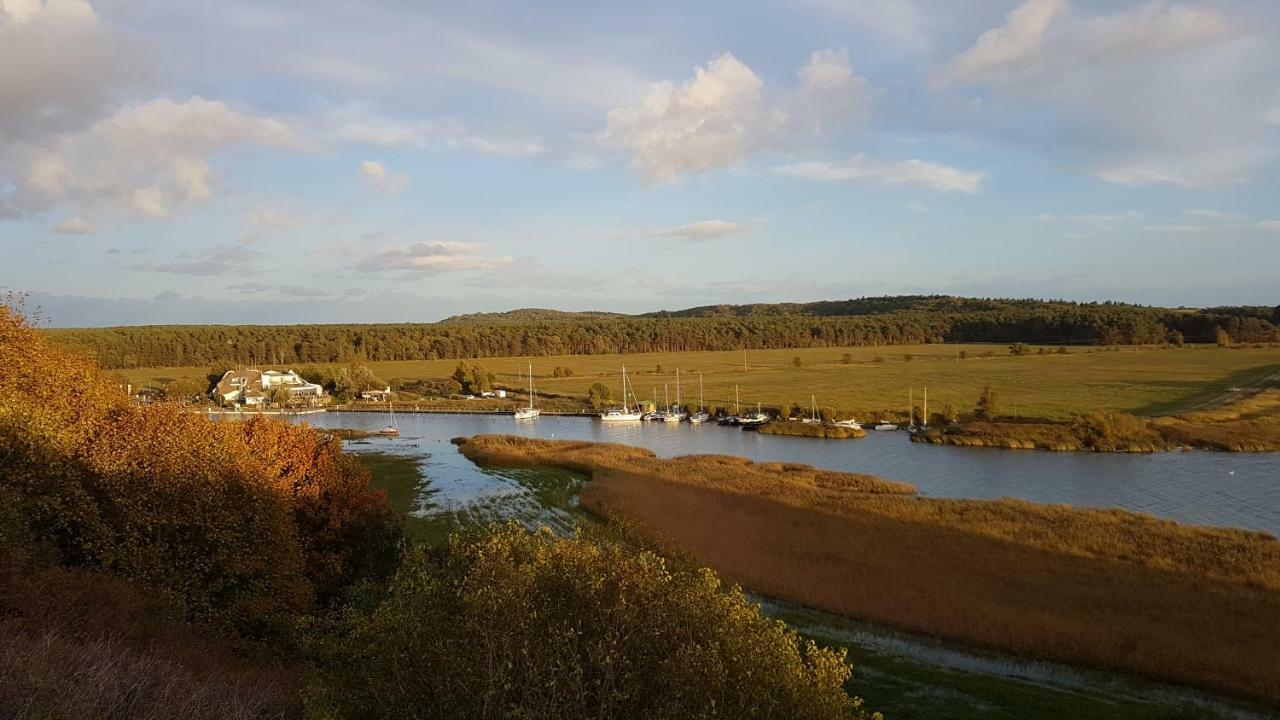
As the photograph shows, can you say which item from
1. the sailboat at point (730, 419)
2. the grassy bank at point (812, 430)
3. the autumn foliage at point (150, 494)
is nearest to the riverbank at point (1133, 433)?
the grassy bank at point (812, 430)

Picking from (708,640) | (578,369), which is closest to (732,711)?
(708,640)

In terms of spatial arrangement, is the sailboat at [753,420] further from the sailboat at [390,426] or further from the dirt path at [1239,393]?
the dirt path at [1239,393]

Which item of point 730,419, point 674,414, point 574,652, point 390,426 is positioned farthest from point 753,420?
point 574,652

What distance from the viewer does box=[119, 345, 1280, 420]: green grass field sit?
282 ft

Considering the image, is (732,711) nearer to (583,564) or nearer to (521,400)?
(583,564)

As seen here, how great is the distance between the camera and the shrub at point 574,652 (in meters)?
8.54

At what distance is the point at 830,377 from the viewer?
122 metres

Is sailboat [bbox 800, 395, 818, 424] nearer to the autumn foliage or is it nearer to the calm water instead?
the calm water

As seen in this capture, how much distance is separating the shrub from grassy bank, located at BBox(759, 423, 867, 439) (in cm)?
6807

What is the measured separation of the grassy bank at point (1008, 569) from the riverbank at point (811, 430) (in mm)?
30443

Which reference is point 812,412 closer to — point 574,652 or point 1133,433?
point 1133,433

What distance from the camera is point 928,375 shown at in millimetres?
115375

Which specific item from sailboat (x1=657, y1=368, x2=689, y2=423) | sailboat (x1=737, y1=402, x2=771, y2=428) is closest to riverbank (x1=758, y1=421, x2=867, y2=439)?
sailboat (x1=737, y1=402, x2=771, y2=428)

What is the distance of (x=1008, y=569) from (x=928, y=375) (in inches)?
3625
